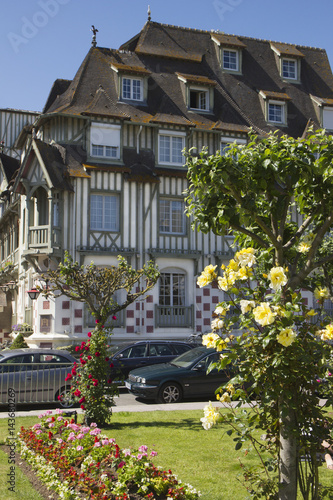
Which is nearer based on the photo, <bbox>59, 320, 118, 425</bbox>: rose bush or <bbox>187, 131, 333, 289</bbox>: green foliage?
<bbox>187, 131, 333, 289</bbox>: green foliage

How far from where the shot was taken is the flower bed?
6148 millimetres

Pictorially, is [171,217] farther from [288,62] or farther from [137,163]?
[288,62]

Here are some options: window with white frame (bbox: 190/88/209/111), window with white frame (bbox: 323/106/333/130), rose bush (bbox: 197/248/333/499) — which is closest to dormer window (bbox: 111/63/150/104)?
window with white frame (bbox: 190/88/209/111)

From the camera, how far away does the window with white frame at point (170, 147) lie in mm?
26406

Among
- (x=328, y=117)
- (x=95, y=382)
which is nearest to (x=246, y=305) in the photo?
(x=95, y=382)

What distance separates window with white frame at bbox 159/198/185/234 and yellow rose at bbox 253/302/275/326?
2118cm

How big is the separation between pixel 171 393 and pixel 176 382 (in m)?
0.31

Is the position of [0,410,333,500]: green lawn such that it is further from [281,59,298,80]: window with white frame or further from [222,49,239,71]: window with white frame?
[281,59,298,80]: window with white frame

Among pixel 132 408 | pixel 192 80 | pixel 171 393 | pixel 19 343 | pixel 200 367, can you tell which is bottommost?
pixel 132 408

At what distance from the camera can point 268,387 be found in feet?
16.3

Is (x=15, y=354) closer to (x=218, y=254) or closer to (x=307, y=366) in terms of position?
(x=307, y=366)

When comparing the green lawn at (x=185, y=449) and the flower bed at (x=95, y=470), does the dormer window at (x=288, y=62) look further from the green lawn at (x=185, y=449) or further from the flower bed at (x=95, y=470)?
the flower bed at (x=95, y=470)

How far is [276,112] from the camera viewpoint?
29.6 m

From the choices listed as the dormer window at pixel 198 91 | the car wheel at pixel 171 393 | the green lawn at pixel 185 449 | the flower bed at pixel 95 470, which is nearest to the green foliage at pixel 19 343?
the car wheel at pixel 171 393
